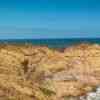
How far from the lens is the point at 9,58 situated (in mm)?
5281

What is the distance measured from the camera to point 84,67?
538 centimetres

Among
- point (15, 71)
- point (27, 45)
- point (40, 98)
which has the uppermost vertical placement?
point (27, 45)

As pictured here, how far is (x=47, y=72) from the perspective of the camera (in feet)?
16.9

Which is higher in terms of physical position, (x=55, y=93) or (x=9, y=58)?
(x=9, y=58)

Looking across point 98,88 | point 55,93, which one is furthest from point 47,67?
point 98,88

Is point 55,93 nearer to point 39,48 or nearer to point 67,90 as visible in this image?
point 67,90

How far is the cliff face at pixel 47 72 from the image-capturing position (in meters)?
5.00

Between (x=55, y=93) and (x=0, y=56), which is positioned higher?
(x=0, y=56)

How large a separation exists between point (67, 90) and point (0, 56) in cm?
99

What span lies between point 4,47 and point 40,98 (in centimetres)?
92

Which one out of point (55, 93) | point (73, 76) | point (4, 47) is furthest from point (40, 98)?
point (4, 47)

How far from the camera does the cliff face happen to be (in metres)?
5.00

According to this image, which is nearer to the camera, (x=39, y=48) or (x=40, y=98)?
(x=40, y=98)

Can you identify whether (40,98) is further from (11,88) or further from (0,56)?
(0,56)
